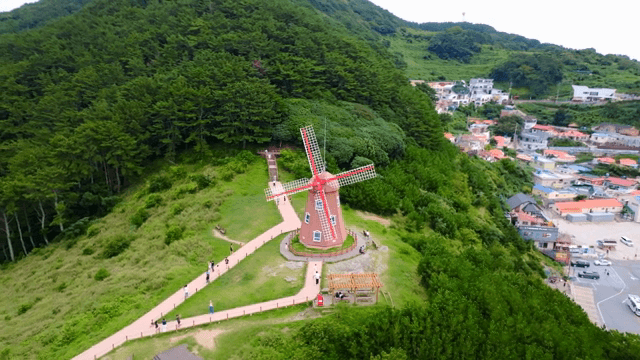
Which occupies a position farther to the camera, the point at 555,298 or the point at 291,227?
the point at 291,227

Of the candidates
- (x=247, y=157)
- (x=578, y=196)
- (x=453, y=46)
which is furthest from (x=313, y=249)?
(x=453, y=46)

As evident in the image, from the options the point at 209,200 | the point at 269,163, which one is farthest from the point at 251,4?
the point at 209,200

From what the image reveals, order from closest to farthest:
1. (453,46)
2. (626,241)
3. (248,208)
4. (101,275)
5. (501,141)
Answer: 1. (101,275)
2. (248,208)
3. (626,241)
4. (501,141)
5. (453,46)

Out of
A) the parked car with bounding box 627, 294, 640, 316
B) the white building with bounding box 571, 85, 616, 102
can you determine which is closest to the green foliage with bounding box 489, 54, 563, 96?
the white building with bounding box 571, 85, 616, 102

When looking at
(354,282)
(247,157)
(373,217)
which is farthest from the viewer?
(247,157)

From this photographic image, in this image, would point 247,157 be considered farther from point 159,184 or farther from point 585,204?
point 585,204

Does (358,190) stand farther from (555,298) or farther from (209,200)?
(555,298)

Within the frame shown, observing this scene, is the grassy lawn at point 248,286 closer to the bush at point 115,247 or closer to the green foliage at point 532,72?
the bush at point 115,247
